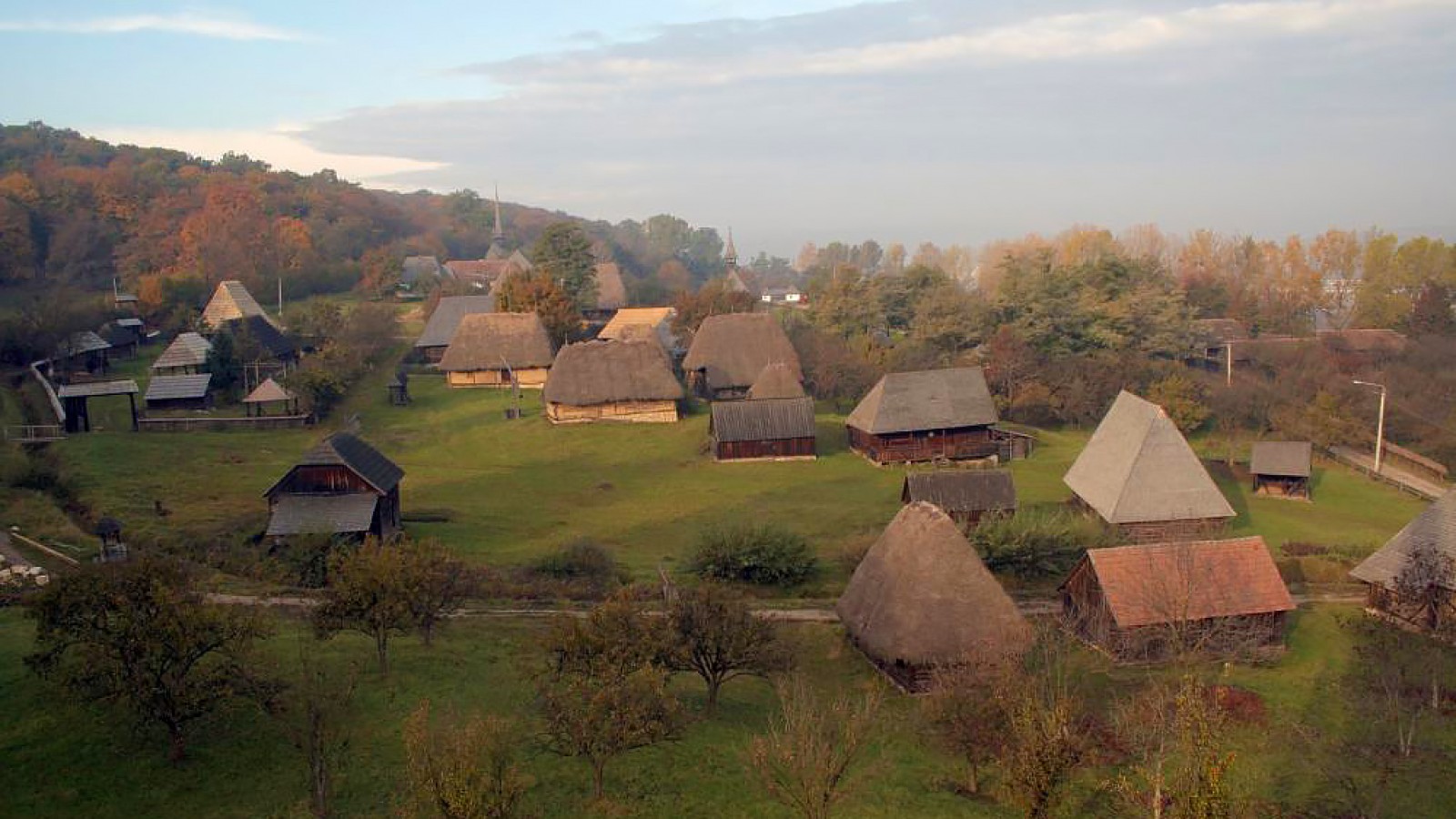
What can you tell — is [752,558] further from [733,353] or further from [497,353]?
[497,353]

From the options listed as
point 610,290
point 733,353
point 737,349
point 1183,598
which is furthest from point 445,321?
point 1183,598

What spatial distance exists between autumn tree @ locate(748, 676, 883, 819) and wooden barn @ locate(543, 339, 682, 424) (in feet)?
109

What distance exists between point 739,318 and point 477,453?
18.2 metres

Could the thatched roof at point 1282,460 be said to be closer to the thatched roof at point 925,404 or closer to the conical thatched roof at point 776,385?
the thatched roof at point 925,404

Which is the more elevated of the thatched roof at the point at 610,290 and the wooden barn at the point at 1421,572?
the thatched roof at the point at 610,290

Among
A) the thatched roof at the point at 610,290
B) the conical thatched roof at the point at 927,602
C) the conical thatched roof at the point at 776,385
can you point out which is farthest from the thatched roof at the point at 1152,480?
the thatched roof at the point at 610,290

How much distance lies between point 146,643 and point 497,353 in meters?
40.6

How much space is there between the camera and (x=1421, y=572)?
25.1 m

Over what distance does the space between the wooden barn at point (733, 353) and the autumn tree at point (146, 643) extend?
125 ft

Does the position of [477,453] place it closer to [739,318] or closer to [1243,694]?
[739,318]

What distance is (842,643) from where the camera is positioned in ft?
78.9

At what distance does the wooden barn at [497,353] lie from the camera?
55.6 metres

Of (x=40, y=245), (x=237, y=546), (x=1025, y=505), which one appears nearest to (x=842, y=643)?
(x=1025, y=505)

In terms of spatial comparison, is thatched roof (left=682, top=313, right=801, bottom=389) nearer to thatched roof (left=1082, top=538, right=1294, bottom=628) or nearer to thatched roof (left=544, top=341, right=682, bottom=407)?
thatched roof (left=544, top=341, right=682, bottom=407)
